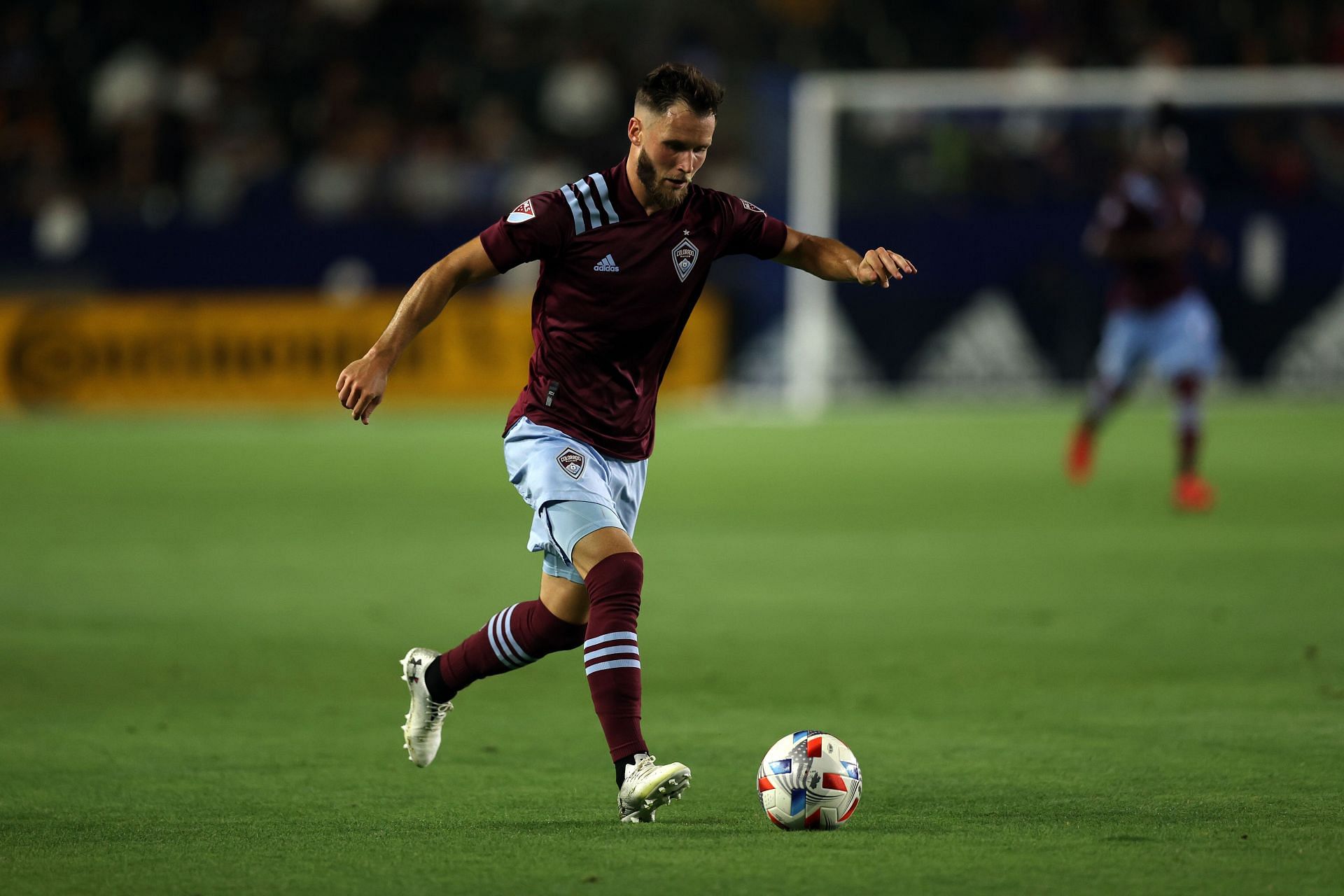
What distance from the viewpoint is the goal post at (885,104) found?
1975cm

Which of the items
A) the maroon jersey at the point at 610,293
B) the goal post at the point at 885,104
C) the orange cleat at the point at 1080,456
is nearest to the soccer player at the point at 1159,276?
the orange cleat at the point at 1080,456

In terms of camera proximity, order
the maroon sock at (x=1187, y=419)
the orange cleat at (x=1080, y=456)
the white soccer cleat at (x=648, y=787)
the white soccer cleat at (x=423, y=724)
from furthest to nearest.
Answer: the orange cleat at (x=1080, y=456) → the maroon sock at (x=1187, y=419) → the white soccer cleat at (x=423, y=724) → the white soccer cleat at (x=648, y=787)

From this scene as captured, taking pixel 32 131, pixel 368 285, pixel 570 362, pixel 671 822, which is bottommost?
pixel 671 822

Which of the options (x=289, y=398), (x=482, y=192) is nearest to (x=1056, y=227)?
(x=482, y=192)

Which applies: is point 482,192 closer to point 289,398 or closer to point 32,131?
point 289,398

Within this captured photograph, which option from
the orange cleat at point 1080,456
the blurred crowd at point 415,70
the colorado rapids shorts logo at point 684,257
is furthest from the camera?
the blurred crowd at point 415,70

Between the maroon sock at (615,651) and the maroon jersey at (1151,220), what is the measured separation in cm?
854

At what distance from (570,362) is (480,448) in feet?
37.0

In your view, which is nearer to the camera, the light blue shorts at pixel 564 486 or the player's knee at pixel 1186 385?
the light blue shorts at pixel 564 486

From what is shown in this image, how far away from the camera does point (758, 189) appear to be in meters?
21.1

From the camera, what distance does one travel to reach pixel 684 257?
18.5ft

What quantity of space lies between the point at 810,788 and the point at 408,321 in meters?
1.63

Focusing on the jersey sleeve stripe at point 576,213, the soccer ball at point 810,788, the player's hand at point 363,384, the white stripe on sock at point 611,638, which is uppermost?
the jersey sleeve stripe at point 576,213

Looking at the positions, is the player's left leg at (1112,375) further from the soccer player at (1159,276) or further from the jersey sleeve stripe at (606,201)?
the jersey sleeve stripe at (606,201)
